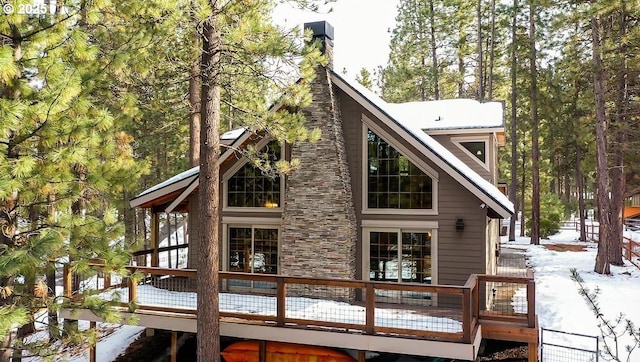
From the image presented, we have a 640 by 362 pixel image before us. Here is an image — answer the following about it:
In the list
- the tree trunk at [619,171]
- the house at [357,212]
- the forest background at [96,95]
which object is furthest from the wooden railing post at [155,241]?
the tree trunk at [619,171]

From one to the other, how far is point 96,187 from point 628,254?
19515mm

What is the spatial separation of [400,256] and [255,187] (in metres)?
3.88

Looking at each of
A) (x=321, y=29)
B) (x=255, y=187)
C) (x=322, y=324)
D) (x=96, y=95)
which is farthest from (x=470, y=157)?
(x=96, y=95)

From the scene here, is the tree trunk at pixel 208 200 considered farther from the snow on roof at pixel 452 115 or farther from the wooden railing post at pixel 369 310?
the snow on roof at pixel 452 115

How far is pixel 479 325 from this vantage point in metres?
7.98

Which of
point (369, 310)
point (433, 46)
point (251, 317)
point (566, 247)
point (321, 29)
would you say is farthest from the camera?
point (433, 46)

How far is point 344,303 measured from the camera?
955cm

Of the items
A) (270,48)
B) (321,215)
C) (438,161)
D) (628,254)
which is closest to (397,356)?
(321,215)

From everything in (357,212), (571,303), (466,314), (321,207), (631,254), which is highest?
(321,207)

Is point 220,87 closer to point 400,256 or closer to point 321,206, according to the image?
point 321,206

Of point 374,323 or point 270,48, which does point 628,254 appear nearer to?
point 374,323

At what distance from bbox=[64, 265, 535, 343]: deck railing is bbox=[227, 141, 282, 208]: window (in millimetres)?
1979

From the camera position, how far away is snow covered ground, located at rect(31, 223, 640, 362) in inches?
412

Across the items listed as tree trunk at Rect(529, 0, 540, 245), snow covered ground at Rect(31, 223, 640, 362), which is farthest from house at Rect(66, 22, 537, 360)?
tree trunk at Rect(529, 0, 540, 245)
